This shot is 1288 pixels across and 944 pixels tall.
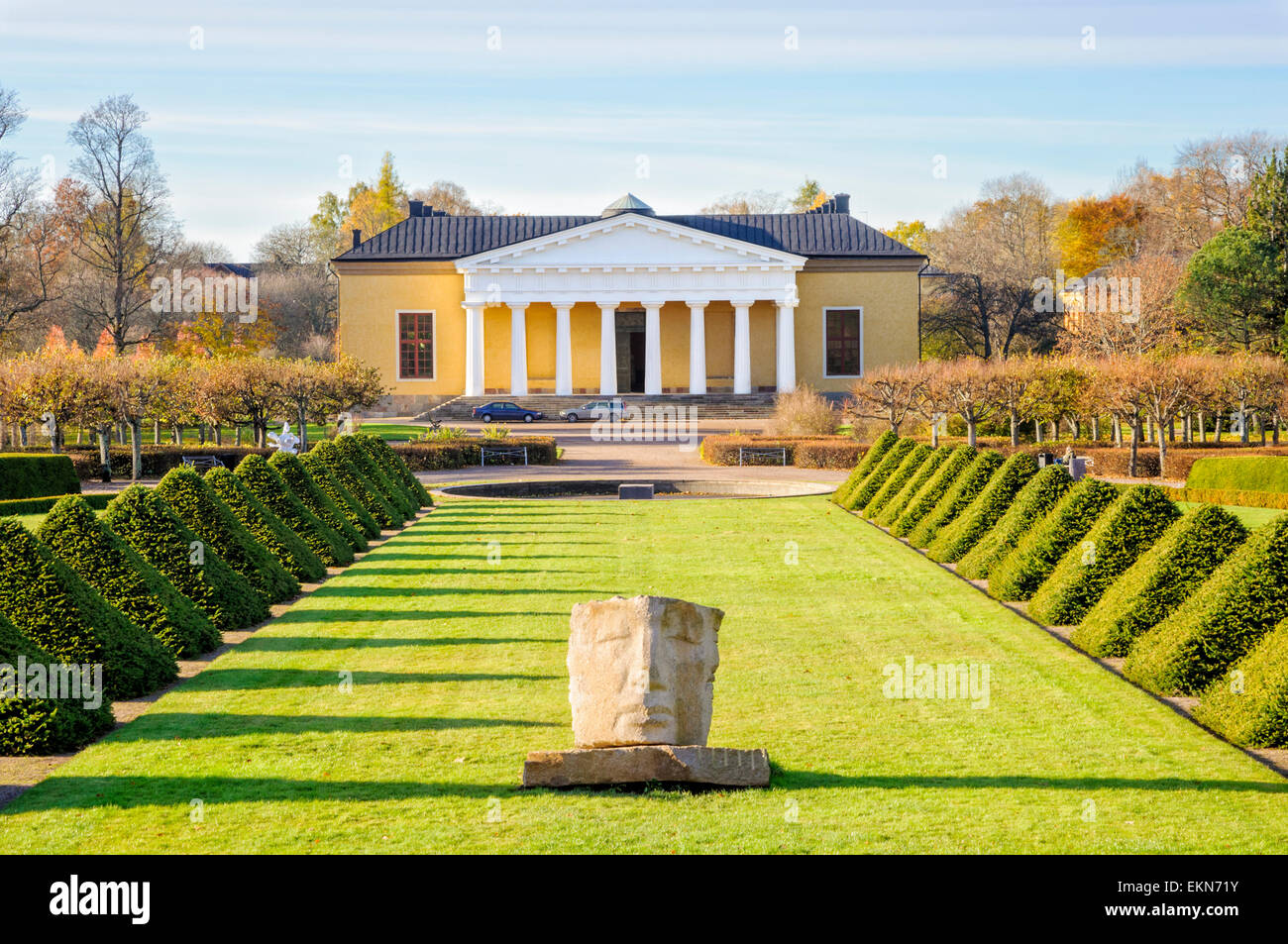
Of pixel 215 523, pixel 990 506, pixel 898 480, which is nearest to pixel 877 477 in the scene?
pixel 898 480

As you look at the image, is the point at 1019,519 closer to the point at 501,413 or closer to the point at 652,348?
the point at 501,413

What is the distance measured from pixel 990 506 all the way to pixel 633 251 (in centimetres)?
5021

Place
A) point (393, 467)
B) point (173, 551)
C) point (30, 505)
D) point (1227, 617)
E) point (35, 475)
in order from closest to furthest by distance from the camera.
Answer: point (1227, 617) < point (173, 551) < point (30, 505) < point (393, 467) < point (35, 475)

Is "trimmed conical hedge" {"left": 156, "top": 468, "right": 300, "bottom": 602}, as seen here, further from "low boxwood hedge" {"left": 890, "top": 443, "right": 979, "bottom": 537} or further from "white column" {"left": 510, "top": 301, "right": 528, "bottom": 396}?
"white column" {"left": 510, "top": 301, "right": 528, "bottom": 396}

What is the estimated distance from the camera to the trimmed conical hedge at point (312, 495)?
62.3 ft

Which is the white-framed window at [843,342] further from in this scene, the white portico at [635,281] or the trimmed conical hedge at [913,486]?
the trimmed conical hedge at [913,486]

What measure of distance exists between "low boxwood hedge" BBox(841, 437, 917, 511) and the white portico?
3900 cm

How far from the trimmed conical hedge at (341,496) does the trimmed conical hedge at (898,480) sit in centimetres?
944

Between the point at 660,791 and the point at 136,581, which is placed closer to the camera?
the point at 660,791

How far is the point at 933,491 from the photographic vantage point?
2177 cm

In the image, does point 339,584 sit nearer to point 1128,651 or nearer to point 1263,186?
point 1128,651

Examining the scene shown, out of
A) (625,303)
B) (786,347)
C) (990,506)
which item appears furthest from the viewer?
(625,303)

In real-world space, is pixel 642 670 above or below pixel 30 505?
above

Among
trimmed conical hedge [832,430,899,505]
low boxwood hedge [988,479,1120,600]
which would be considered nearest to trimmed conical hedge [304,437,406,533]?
trimmed conical hedge [832,430,899,505]
